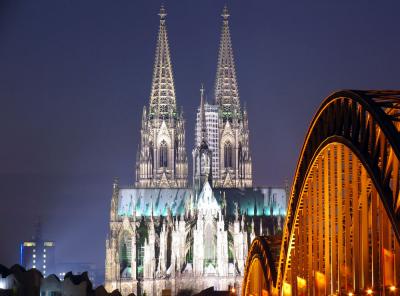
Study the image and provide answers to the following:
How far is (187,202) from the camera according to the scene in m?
176

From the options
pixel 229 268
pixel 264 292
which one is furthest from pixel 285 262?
pixel 229 268

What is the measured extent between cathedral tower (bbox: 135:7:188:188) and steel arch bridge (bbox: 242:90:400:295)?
112 m

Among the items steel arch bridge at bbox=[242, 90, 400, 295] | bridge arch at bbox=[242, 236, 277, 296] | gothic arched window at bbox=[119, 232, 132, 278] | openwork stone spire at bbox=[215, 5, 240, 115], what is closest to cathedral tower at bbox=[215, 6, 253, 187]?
openwork stone spire at bbox=[215, 5, 240, 115]

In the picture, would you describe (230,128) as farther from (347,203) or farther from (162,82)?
(347,203)

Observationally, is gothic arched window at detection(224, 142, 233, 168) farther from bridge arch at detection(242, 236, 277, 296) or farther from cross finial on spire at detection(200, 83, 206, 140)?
bridge arch at detection(242, 236, 277, 296)

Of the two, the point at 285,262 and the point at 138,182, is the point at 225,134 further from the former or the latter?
the point at 285,262

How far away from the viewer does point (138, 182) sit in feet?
621

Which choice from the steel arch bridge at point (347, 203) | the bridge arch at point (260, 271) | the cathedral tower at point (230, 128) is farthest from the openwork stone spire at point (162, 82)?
the steel arch bridge at point (347, 203)

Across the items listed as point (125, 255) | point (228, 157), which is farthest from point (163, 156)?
point (125, 255)

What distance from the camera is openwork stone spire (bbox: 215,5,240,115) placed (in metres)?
193

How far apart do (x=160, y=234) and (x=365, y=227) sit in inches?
4499

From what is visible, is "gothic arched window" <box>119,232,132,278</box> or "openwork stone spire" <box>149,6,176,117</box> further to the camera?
"openwork stone spire" <box>149,6,176,117</box>

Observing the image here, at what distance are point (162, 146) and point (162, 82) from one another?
9.46m

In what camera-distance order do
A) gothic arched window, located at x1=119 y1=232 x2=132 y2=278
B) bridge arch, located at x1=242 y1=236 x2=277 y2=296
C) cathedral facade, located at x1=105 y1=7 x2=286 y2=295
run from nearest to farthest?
bridge arch, located at x1=242 y1=236 x2=277 y2=296
cathedral facade, located at x1=105 y1=7 x2=286 y2=295
gothic arched window, located at x1=119 y1=232 x2=132 y2=278
